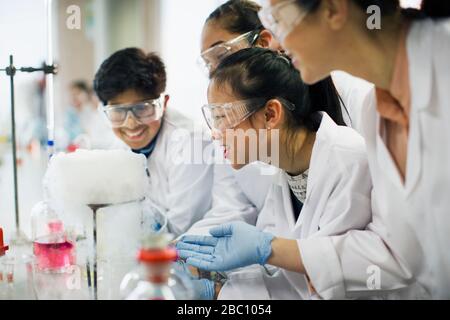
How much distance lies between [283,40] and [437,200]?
0.53 metres

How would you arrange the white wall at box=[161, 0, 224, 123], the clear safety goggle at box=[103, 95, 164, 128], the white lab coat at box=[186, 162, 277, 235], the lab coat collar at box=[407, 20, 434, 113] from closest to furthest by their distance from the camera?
the lab coat collar at box=[407, 20, 434, 113] < the white lab coat at box=[186, 162, 277, 235] < the clear safety goggle at box=[103, 95, 164, 128] < the white wall at box=[161, 0, 224, 123]

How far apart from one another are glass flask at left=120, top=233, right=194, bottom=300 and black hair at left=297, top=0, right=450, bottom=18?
634 mm

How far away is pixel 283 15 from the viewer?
3.93ft

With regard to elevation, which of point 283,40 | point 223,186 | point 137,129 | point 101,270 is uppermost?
point 283,40

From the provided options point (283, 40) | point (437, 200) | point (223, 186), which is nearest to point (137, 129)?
point (223, 186)

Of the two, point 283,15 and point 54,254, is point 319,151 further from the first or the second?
point 54,254

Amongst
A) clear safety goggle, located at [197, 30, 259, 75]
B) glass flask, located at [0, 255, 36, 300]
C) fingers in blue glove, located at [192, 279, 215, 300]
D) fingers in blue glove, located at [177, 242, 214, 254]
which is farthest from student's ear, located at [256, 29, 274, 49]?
glass flask, located at [0, 255, 36, 300]

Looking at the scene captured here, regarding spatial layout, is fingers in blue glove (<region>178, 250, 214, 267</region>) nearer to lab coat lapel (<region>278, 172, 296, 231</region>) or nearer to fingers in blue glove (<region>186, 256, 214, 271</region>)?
fingers in blue glove (<region>186, 256, 214, 271</region>)

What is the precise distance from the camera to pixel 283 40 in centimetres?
124

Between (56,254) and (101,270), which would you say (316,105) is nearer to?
(101,270)

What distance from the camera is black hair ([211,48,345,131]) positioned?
1598 mm

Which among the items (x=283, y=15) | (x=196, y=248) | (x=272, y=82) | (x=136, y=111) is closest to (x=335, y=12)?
(x=283, y=15)

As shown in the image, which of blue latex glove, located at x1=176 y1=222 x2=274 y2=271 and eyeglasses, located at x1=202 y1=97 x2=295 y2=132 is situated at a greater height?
eyeglasses, located at x1=202 y1=97 x2=295 y2=132

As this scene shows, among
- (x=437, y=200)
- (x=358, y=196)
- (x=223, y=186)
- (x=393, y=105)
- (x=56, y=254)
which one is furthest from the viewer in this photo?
(x=223, y=186)
